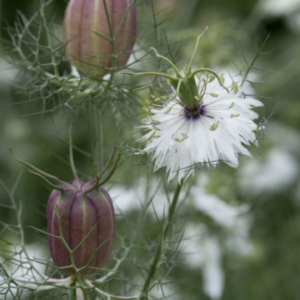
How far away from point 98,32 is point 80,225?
242mm

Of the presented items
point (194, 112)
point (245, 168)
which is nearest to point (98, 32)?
point (194, 112)

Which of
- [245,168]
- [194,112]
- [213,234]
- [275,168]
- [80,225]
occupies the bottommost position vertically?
[80,225]

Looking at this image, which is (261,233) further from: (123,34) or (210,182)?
(123,34)

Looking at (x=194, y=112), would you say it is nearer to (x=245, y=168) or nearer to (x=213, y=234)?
(x=213, y=234)

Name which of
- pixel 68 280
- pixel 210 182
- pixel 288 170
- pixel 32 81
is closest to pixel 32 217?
pixel 210 182

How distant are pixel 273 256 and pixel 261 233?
0.23 feet

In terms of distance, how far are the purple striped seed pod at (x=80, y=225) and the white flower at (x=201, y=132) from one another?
7 cm

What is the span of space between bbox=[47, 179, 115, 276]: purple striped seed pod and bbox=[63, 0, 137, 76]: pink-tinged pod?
0.19 meters

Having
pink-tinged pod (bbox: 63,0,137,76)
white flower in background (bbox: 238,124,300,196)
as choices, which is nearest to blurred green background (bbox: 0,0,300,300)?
white flower in background (bbox: 238,124,300,196)

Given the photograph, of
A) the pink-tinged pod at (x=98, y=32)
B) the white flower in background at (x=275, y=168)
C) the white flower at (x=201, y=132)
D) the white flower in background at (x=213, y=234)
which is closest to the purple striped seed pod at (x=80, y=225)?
the white flower at (x=201, y=132)

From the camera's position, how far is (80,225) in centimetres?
80

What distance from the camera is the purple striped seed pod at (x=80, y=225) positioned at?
799 mm

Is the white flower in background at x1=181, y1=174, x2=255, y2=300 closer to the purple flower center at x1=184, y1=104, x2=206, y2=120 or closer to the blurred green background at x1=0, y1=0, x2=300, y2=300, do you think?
the blurred green background at x1=0, y1=0, x2=300, y2=300

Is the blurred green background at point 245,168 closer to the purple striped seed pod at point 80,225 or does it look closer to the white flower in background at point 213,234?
the white flower in background at point 213,234
